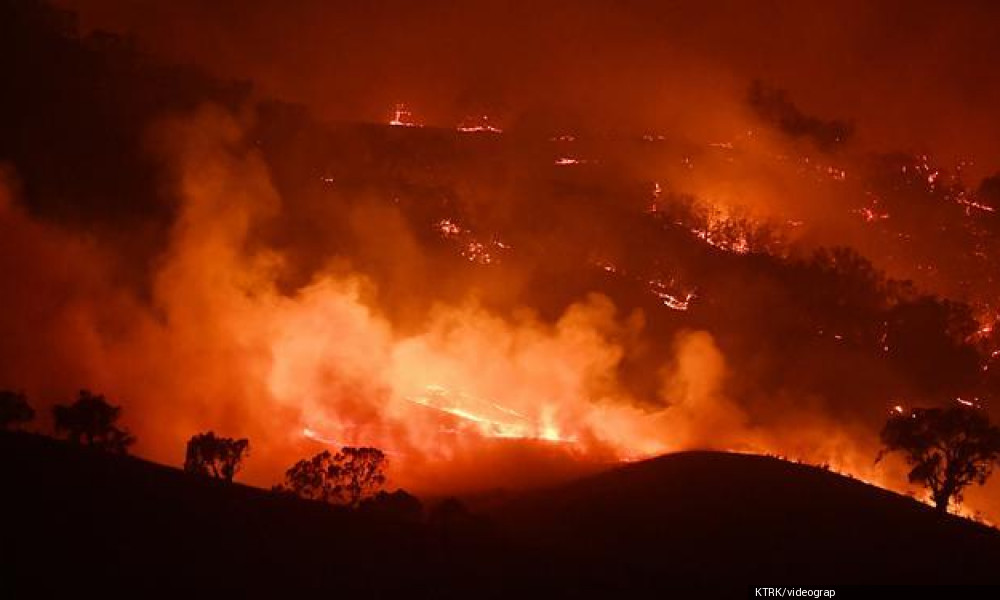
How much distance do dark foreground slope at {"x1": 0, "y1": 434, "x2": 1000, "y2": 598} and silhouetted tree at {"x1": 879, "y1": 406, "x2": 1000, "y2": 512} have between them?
2992mm

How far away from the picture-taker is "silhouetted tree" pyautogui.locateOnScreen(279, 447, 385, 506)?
4642 cm

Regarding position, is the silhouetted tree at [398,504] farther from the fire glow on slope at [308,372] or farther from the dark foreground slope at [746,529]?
the fire glow on slope at [308,372]

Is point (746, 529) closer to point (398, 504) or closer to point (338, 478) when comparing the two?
point (398, 504)

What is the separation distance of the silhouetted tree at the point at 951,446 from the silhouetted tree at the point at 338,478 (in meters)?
26.4

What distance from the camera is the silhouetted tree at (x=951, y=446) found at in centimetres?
4494

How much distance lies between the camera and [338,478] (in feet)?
158

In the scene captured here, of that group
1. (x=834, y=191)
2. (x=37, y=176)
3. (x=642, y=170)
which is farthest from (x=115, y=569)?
(x=834, y=191)

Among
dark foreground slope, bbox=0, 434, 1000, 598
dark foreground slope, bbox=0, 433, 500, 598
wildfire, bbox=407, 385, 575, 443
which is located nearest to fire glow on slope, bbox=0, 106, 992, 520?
wildfire, bbox=407, 385, 575, 443

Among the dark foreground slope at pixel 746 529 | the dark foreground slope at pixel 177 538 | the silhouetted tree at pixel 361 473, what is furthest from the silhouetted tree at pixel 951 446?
the dark foreground slope at pixel 177 538

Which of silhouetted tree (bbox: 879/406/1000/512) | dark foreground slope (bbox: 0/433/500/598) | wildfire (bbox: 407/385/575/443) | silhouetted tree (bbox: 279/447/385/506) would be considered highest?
wildfire (bbox: 407/385/575/443)

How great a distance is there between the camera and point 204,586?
20.1m

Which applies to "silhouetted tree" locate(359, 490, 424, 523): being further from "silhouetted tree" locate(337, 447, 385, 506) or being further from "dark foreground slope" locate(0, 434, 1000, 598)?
"silhouetted tree" locate(337, 447, 385, 506)

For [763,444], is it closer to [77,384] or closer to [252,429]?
[252,429]

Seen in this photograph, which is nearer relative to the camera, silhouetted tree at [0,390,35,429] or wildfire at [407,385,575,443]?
silhouetted tree at [0,390,35,429]
